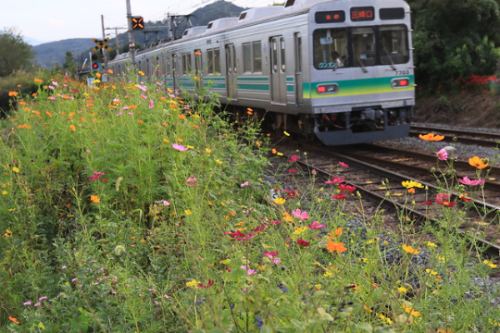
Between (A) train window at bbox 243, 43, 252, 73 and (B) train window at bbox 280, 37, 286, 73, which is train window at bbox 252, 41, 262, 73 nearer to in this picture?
(A) train window at bbox 243, 43, 252, 73

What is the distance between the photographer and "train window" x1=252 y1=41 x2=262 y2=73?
44.7 feet

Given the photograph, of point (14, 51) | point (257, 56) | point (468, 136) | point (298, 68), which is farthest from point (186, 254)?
point (14, 51)

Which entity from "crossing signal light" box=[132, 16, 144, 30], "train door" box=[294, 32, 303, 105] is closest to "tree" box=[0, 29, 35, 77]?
"crossing signal light" box=[132, 16, 144, 30]

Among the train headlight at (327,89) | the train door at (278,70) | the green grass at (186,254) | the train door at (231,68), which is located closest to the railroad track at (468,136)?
the train headlight at (327,89)

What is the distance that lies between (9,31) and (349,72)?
44.3 meters

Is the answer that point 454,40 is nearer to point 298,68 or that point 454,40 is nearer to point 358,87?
point 358,87

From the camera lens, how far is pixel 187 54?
2009cm

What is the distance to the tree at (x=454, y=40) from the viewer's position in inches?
806

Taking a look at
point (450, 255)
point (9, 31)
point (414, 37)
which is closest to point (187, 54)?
point (414, 37)

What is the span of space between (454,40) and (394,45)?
10.4m

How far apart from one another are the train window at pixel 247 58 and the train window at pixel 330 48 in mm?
3314

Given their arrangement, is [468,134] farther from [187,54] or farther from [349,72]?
[187,54]

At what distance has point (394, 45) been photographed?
1185 centimetres

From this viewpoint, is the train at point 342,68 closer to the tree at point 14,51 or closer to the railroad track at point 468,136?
the railroad track at point 468,136
